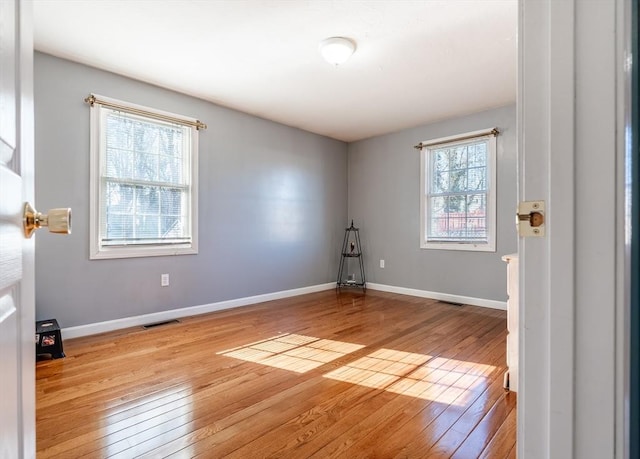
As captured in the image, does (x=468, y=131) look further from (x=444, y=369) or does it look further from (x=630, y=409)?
(x=630, y=409)

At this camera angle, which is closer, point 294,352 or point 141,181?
point 294,352

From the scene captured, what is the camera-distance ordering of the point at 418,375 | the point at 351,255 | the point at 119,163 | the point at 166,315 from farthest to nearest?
the point at 351,255 → the point at 166,315 → the point at 119,163 → the point at 418,375

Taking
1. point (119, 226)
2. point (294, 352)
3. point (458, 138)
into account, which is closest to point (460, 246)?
point (458, 138)

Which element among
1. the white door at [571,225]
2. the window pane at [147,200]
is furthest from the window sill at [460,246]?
the white door at [571,225]

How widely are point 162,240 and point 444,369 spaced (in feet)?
9.43

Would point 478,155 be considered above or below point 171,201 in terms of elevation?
above

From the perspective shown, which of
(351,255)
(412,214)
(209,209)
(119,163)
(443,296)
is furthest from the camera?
(351,255)

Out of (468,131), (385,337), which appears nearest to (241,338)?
(385,337)

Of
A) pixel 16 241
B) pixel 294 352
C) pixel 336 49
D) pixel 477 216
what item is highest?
pixel 336 49

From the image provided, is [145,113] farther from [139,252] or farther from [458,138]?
[458,138]

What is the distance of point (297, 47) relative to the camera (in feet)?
8.68

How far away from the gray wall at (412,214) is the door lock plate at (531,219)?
12.1ft

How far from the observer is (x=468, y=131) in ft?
13.7

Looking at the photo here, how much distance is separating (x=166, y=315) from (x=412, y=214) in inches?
133
